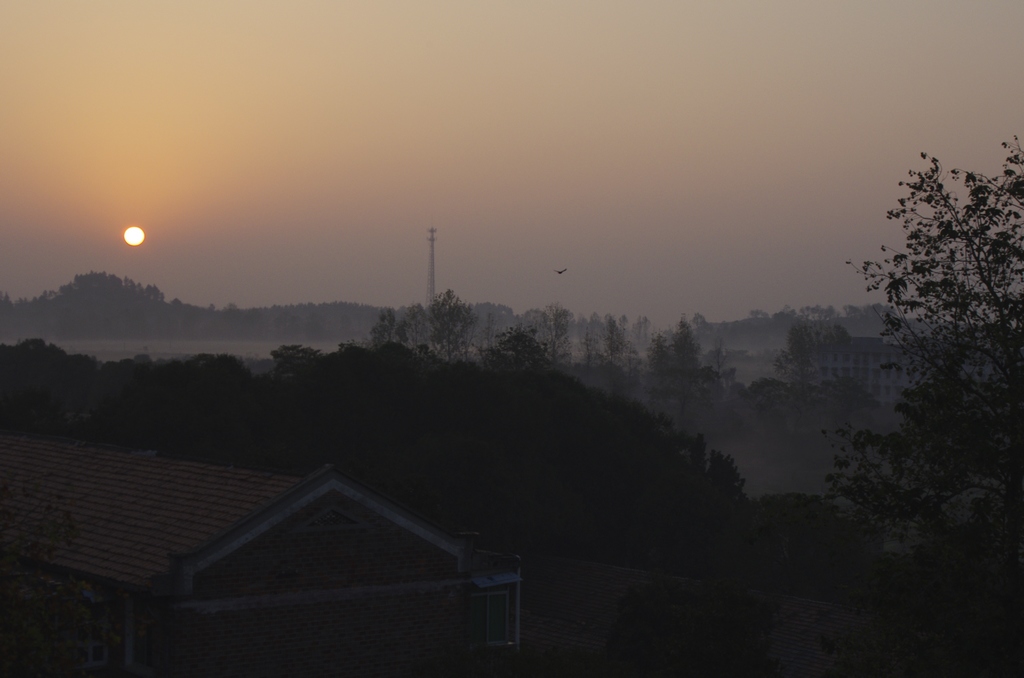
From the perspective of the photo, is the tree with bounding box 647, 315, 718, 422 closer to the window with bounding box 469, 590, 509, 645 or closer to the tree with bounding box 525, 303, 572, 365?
the tree with bounding box 525, 303, 572, 365

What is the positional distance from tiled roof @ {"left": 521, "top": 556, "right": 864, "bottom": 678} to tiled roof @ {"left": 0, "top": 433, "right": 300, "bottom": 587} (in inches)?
502

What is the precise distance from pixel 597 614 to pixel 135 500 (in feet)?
65.1

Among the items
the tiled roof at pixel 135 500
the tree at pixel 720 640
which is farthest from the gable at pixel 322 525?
the tree at pixel 720 640

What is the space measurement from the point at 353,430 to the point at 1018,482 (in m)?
39.5

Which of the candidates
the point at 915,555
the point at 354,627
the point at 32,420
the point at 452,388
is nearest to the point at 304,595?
the point at 354,627

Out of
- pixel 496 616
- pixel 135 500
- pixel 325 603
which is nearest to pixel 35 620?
pixel 325 603

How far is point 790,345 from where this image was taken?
13625cm

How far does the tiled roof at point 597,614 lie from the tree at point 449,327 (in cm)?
6796

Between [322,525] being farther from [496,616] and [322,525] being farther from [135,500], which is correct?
[135,500]

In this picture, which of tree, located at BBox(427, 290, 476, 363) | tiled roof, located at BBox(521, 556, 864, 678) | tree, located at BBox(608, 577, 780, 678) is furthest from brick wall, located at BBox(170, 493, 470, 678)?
tree, located at BBox(427, 290, 476, 363)

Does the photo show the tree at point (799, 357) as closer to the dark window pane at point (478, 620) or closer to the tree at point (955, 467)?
the dark window pane at point (478, 620)

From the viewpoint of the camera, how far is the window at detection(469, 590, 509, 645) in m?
21.4

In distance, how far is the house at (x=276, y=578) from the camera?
18.4m

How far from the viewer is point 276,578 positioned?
1916 cm
